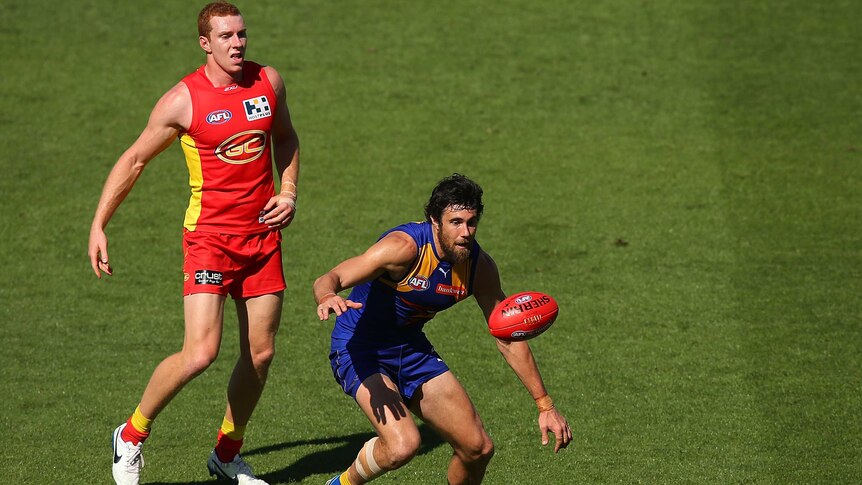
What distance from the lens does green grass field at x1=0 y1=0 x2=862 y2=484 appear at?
24.2 ft

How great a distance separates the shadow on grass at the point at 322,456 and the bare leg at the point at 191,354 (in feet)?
2.64

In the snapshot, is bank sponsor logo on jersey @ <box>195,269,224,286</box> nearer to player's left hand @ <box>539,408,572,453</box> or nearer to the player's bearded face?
the player's bearded face

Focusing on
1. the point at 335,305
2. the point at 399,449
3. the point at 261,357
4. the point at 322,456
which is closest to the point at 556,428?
the point at 399,449

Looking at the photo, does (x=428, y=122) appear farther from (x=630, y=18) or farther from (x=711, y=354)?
(x=711, y=354)

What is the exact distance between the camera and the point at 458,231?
5.89 m

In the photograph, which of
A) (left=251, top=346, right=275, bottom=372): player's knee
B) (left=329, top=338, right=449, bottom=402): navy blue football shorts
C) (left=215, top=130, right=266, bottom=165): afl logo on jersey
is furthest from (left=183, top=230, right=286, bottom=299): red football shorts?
(left=329, top=338, right=449, bottom=402): navy blue football shorts

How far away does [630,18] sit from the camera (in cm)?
1465

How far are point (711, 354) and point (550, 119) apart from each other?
16.4ft

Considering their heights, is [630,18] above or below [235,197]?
below

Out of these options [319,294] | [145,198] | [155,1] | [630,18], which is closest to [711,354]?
[319,294]

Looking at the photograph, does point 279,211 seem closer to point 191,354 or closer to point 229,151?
point 229,151

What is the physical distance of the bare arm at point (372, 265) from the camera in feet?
18.3

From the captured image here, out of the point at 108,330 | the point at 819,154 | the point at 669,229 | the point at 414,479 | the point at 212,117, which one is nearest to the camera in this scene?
the point at 212,117

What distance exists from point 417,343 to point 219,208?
1.38 metres
